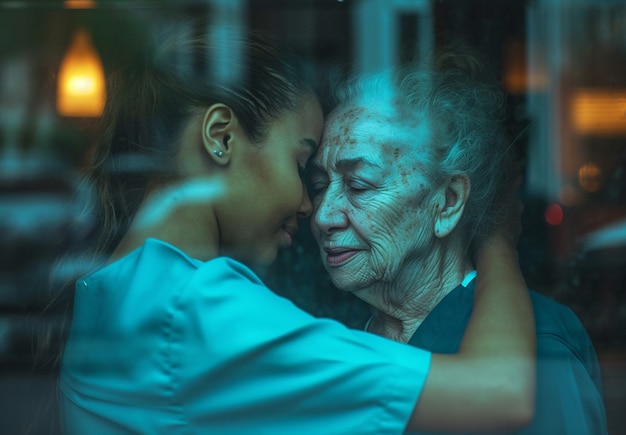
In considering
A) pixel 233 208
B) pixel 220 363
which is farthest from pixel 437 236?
pixel 220 363

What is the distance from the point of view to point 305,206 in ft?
5.34

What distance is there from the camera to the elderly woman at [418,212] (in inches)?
64.2

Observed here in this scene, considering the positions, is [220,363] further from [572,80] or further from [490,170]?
[572,80]

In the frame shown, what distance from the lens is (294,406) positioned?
1.34 metres

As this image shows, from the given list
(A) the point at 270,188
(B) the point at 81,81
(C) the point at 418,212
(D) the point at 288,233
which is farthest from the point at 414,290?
(B) the point at 81,81

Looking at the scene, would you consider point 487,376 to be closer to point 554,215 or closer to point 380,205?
point 380,205

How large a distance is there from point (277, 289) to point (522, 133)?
71 cm

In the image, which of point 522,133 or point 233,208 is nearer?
point 233,208

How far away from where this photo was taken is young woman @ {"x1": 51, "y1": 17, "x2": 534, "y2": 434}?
52.2 inches

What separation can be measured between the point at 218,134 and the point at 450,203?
538 mm

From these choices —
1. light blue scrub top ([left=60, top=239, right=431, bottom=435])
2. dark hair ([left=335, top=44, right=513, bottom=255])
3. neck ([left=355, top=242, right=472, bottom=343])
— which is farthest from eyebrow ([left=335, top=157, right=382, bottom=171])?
light blue scrub top ([left=60, top=239, right=431, bottom=435])

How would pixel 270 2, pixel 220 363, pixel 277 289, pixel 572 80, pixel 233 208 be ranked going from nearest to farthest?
1. pixel 220 363
2. pixel 233 208
3. pixel 270 2
4. pixel 277 289
5. pixel 572 80

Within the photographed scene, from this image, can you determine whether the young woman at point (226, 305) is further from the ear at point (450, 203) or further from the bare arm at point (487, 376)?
the ear at point (450, 203)

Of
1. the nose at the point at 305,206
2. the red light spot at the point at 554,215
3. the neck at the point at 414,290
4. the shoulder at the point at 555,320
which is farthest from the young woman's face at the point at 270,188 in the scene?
the red light spot at the point at 554,215
